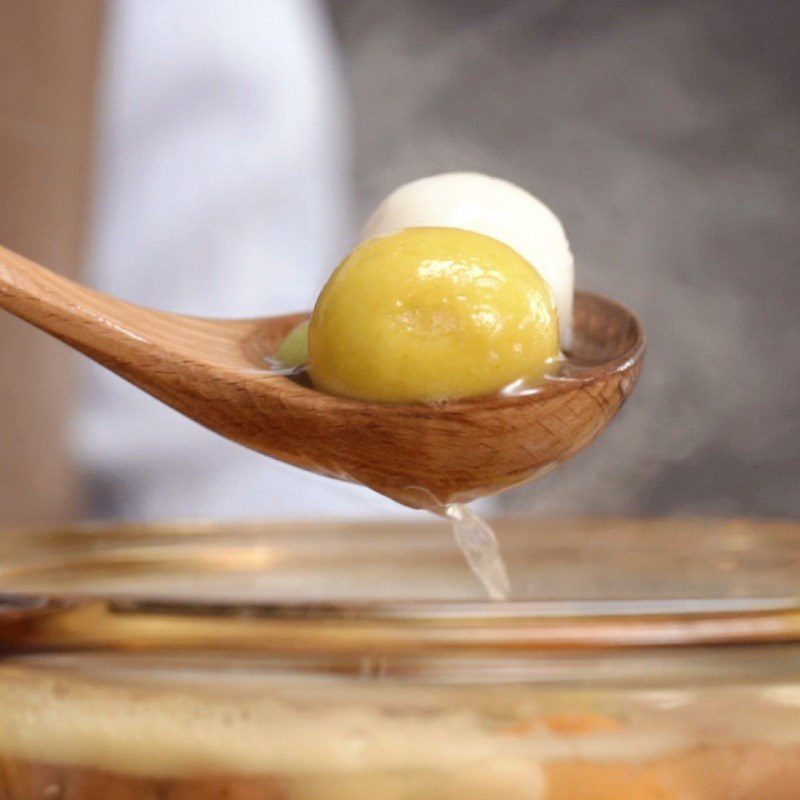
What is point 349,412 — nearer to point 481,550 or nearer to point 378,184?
point 481,550

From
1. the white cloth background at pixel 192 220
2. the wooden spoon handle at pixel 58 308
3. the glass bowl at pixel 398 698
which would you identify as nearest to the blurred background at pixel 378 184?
the white cloth background at pixel 192 220

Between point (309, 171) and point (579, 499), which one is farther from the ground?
point (309, 171)

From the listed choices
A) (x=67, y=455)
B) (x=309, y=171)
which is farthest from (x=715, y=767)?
(x=309, y=171)

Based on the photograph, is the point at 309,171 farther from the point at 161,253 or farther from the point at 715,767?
the point at 715,767

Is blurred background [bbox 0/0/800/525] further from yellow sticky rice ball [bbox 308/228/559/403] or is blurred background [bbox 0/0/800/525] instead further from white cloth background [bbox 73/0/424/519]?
yellow sticky rice ball [bbox 308/228/559/403]

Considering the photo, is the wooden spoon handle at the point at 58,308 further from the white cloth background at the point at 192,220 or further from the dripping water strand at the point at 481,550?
the white cloth background at the point at 192,220

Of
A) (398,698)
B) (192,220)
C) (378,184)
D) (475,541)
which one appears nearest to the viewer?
(398,698)

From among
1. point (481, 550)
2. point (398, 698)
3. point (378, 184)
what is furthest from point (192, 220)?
point (398, 698)

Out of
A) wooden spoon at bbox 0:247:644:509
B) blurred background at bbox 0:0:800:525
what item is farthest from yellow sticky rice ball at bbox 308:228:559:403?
blurred background at bbox 0:0:800:525
